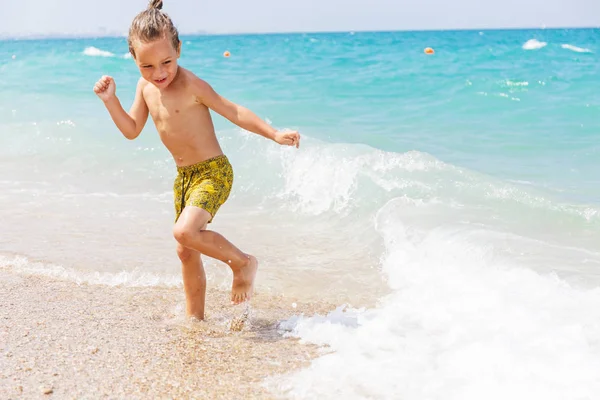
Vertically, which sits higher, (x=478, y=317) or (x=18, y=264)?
(x=478, y=317)

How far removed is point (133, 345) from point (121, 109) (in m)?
1.16

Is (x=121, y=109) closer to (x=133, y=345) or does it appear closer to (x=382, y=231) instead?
(x=133, y=345)

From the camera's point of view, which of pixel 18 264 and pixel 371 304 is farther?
pixel 18 264

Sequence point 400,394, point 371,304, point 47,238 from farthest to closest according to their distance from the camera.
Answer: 1. point 47,238
2. point 371,304
3. point 400,394

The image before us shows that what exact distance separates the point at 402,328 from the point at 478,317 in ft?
1.28

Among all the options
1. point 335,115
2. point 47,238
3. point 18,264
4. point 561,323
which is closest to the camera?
point 561,323

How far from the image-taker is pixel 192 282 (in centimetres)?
358

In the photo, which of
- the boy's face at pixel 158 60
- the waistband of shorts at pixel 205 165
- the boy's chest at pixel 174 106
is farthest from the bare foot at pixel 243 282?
the boy's face at pixel 158 60

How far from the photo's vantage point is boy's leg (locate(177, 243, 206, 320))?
3.58 meters

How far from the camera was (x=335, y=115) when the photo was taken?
1227 centimetres

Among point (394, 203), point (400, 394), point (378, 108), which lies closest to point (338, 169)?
point (394, 203)

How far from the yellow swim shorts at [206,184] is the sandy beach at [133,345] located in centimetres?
59

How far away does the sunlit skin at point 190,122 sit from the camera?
3.34 metres

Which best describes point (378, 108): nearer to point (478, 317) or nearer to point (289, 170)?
point (289, 170)
